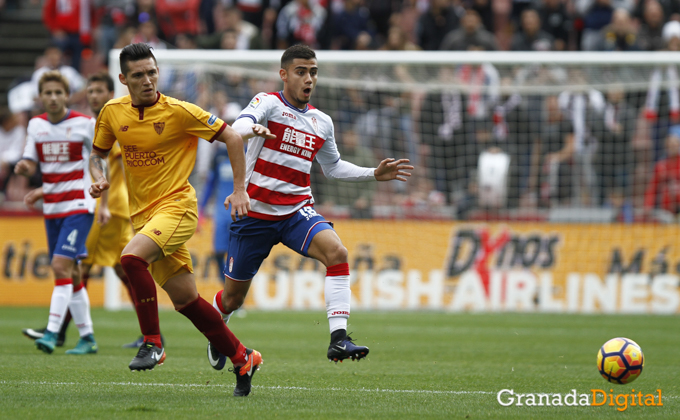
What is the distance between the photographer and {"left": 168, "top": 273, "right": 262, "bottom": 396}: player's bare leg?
5.93 meters

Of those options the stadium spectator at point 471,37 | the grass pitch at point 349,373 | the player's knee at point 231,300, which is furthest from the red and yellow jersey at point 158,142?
the stadium spectator at point 471,37

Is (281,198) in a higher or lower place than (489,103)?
lower

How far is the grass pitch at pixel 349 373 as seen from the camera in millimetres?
5438

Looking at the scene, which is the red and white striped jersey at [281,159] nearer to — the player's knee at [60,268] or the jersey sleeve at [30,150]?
the player's knee at [60,268]

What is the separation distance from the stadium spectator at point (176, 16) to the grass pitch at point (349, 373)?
8214 mm

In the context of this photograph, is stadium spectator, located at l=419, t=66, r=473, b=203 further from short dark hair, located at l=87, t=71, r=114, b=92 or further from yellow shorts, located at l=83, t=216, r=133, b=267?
short dark hair, located at l=87, t=71, r=114, b=92

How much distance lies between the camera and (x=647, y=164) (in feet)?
52.3

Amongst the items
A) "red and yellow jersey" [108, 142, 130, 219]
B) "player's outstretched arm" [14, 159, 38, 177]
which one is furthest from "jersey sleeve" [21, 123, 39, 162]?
"red and yellow jersey" [108, 142, 130, 219]

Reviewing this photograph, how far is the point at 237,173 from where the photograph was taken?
580 centimetres

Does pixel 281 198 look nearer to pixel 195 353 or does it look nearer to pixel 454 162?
pixel 195 353

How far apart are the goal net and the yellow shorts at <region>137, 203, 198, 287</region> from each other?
833 cm

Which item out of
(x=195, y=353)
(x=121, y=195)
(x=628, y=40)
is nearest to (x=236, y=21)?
(x=628, y=40)

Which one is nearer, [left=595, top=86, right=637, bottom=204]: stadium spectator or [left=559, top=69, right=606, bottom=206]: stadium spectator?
[left=559, top=69, right=606, bottom=206]: stadium spectator

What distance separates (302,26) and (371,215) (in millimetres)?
5202
